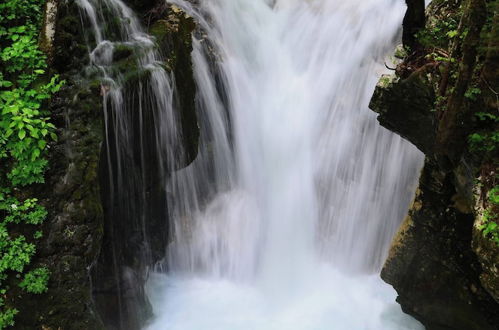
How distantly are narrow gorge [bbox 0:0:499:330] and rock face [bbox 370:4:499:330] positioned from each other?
0.02m

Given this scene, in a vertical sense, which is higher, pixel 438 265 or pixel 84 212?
pixel 84 212

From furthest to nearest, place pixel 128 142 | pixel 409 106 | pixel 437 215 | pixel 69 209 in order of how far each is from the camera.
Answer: pixel 128 142 < pixel 437 215 < pixel 409 106 < pixel 69 209

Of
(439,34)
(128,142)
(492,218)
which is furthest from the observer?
(128,142)

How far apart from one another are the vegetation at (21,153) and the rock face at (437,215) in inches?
157

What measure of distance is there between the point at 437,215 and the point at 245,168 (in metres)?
4.12

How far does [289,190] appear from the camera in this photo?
8359 millimetres

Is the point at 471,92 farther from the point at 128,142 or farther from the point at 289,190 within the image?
the point at 289,190

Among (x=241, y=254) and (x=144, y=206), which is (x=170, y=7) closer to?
(x=144, y=206)

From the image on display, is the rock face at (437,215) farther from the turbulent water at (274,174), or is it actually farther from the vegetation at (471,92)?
the turbulent water at (274,174)

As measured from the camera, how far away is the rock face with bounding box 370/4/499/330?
438 cm

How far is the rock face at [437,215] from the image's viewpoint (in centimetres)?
438

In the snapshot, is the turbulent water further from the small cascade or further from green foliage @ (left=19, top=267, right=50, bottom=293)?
green foliage @ (left=19, top=267, right=50, bottom=293)

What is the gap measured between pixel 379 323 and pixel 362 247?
151 centimetres

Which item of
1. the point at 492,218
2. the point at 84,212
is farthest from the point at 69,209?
the point at 492,218
